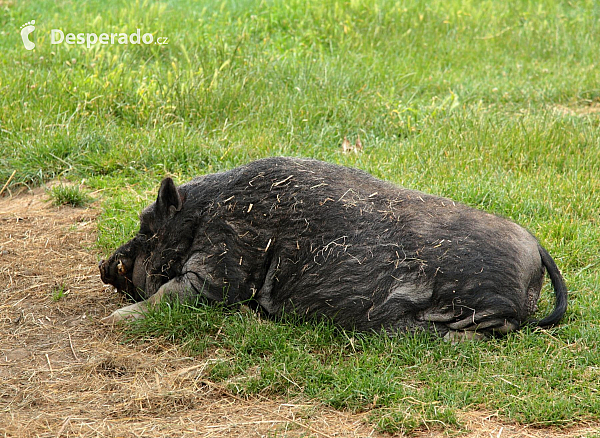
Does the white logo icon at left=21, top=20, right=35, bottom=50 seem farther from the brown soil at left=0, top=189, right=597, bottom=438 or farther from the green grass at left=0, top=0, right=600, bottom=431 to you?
the brown soil at left=0, top=189, right=597, bottom=438

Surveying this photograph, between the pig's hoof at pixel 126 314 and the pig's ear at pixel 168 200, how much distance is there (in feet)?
2.18

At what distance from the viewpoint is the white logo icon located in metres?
9.66

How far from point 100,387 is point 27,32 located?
7.34 meters

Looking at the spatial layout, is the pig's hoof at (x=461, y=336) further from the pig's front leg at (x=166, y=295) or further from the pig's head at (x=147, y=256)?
the pig's head at (x=147, y=256)

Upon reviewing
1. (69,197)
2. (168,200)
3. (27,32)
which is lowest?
(69,197)

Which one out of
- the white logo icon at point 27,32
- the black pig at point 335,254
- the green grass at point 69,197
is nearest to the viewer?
the black pig at point 335,254

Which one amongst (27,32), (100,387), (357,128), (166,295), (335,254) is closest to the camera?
(100,387)

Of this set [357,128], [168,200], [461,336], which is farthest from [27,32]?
[461,336]

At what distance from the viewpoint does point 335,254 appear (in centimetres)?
465

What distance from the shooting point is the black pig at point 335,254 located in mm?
4465

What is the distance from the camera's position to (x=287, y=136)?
801cm

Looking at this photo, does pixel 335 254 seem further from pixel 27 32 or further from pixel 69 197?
pixel 27 32

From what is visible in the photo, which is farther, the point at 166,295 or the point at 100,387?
the point at 166,295

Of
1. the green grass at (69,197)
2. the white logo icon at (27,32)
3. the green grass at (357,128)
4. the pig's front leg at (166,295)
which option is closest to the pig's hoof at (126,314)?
the pig's front leg at (166,295)
